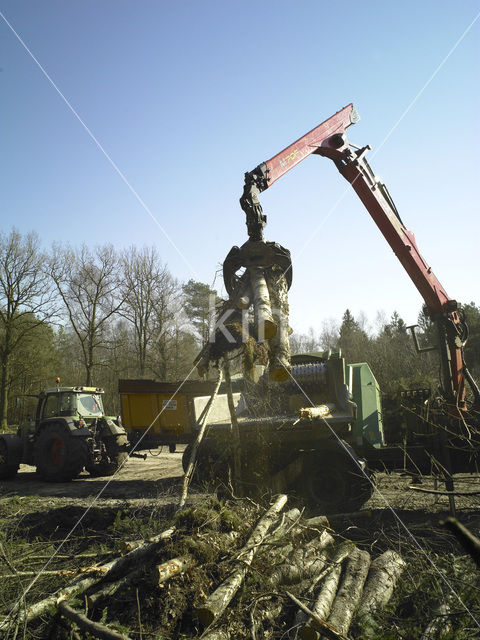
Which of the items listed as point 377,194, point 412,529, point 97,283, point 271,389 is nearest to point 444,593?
point 412,529

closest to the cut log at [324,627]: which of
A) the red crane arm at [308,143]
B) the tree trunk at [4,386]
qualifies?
the red crane arm at [308,143]

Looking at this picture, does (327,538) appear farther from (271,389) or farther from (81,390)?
(81,390)

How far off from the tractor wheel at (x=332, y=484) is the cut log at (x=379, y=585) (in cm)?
233

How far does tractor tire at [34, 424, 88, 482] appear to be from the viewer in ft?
36.5

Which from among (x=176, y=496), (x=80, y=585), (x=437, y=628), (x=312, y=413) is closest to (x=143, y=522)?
(x=176, y=496)

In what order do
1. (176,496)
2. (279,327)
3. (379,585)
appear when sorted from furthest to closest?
(176,496)
(279,327)
(379,585)

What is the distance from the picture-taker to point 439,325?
8.63 m

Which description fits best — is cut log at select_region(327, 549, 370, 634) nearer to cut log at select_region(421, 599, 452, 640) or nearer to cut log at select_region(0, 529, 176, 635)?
cut log at select_region(421, 599, 452, 640)

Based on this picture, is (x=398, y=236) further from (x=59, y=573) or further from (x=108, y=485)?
(x=108, y=485)

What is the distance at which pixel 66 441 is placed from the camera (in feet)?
37.2

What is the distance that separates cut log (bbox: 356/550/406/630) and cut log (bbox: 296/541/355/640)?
0.83ft

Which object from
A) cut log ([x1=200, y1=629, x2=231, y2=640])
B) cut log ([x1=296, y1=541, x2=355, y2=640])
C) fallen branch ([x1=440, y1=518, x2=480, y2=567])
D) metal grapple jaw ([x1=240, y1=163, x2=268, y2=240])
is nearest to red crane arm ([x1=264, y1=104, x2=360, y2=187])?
metal grapple jaw ([x1=240, y1=163, x2=268, y2=240])

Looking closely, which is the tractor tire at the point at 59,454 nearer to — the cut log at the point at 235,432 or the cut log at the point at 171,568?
the cut log at the point at 235,432

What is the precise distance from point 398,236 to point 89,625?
7.46m
